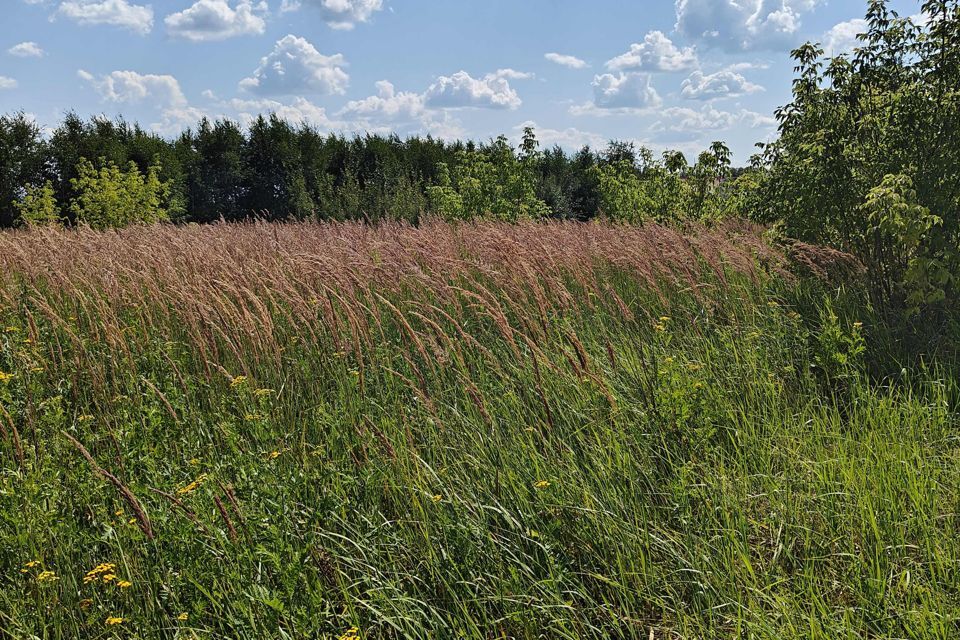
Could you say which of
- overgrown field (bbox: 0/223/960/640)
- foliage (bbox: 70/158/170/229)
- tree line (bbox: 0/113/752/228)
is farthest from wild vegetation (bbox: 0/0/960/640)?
foliage (bbox: 70/158/170/229)

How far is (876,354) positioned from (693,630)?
10.4ft

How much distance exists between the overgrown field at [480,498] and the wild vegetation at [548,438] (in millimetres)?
19

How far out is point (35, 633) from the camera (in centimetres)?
229

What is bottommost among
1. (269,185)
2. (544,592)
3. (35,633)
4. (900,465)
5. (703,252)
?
(35,633)

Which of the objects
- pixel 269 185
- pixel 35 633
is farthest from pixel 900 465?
pixel 269 185

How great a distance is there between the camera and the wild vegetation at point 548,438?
226 cm

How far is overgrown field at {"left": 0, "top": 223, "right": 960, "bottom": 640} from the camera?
2.21 metres

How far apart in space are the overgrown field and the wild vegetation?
0.02 metres

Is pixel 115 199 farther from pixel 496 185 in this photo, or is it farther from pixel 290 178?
pixel 496 185

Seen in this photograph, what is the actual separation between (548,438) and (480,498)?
1.98 feet

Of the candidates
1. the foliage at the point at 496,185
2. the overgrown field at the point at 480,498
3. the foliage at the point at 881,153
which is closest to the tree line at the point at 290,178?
the foliage at the point at 496,185

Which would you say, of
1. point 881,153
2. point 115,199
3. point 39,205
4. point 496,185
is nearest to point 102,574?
point 881,153

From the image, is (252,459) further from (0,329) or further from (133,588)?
(0,329)

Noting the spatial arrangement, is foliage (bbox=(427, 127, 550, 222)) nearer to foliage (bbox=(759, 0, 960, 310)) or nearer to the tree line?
the tree line
